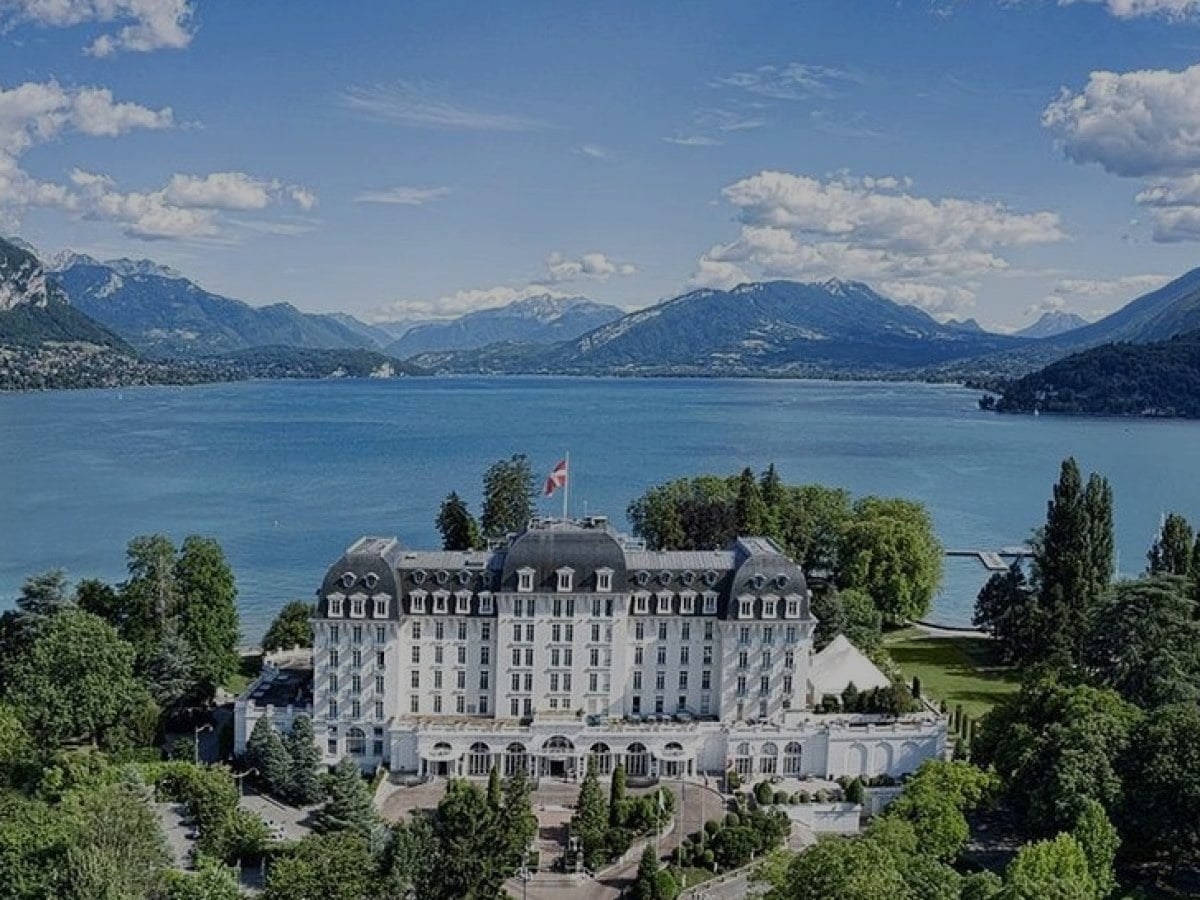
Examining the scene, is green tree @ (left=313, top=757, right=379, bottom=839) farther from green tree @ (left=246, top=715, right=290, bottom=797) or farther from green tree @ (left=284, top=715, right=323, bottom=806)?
green tree @ (left=246, top=715, right=290, bottom=797)

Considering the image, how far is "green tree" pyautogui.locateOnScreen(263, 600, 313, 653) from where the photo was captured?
62344 mm

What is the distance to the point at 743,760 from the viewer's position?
Result: 49.7 meters

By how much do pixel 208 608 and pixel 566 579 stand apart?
1941 centimetres

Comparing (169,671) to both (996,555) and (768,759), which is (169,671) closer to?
(768,759)

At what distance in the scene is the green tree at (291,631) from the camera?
6234 centimetres

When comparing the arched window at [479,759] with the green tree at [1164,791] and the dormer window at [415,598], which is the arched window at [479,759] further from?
the green tree at [1164,791]

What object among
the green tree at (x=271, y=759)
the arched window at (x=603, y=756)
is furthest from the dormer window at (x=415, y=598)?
the arched window at (x=603, y=756)

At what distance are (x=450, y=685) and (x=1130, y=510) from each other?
340ft

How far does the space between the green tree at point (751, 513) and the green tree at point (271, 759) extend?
34720 mm

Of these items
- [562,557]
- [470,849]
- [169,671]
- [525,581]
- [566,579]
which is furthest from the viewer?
[169,671]

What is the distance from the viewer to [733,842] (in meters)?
41.4

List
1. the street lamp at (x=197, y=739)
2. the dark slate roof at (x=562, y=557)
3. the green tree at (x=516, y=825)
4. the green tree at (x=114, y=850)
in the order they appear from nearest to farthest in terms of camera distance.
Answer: the green tree at (x=114, y=850)
the green tree at (x=516, y=825)
the street lamp at (x=197, y=739)
the dark slate roof at (x=562, y=557)

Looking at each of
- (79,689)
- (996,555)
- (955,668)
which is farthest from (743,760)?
(996,555)

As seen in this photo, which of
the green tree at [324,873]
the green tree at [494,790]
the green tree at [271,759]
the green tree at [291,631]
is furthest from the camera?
the green tree at [291,631]
